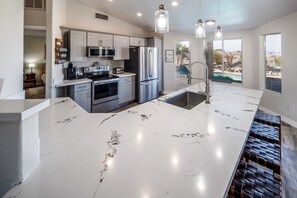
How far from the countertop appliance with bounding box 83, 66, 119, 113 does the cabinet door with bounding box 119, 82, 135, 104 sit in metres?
0.25

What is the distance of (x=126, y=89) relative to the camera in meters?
5.80

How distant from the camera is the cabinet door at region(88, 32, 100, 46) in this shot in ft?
16.0

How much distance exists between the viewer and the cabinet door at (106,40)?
520 cm

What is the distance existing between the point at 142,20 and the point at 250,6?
3167 millimetres

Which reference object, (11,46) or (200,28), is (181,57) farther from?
(11,46)

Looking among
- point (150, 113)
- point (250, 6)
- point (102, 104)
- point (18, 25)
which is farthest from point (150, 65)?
point (150, 113)

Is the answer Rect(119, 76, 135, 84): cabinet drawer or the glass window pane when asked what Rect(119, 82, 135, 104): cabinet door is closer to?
Rect(119, 76, 135, 84): cabinet drawer

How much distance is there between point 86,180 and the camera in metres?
0.83

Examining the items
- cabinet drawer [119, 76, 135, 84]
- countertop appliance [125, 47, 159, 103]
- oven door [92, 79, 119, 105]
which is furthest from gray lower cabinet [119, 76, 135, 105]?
oven door [92, 79, 119, 105]

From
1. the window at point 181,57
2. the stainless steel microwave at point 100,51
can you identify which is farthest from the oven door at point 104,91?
the window at point 181,57

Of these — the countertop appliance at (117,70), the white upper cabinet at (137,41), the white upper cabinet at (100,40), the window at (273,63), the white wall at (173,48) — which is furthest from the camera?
the white wall at (173,48)

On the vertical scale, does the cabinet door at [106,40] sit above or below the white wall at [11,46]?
above

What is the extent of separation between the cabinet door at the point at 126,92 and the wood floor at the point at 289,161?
13.3 feet

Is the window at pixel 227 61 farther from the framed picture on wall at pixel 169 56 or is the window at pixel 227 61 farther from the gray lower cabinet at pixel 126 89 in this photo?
the gray lower cabinet at pixel 126 89
